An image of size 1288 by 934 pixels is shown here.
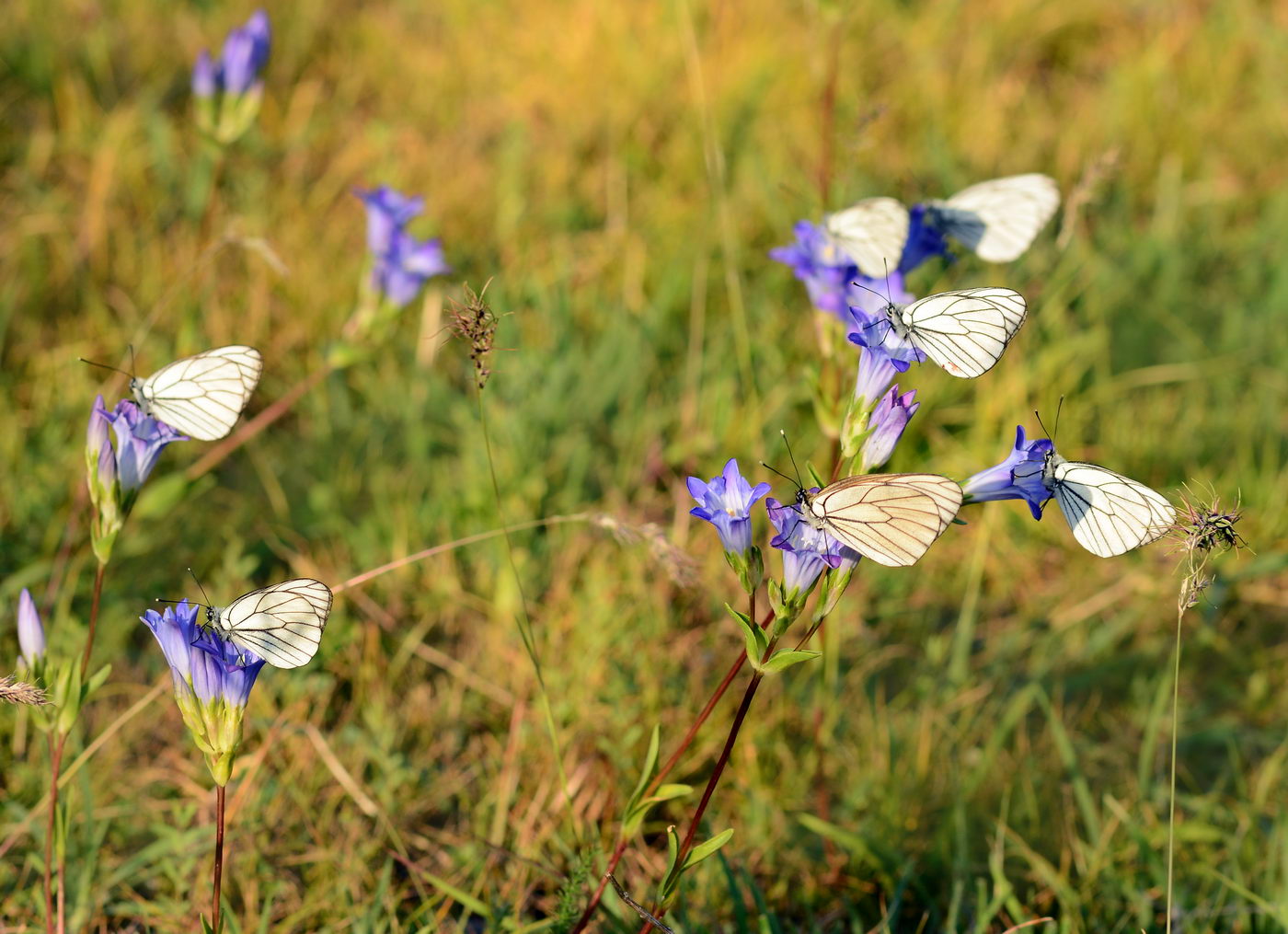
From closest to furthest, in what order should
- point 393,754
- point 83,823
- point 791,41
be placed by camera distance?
point 83,823
point 393,754
point 791,41

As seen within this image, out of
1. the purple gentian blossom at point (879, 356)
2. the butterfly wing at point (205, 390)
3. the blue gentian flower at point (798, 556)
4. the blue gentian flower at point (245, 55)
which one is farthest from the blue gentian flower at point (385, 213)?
the blue gentian flower at point (798, 556)

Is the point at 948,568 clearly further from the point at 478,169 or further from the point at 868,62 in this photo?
the point at 868,62

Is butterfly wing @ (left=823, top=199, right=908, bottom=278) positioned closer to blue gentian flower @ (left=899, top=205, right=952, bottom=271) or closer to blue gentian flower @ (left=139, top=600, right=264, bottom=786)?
blue gentian flower @ (left=899, top=205, right=952, bottom=271)

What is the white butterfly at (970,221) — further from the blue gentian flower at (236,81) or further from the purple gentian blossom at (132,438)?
the blue gentian flower at (236,81)

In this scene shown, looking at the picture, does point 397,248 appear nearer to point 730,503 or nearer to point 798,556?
point 730,503

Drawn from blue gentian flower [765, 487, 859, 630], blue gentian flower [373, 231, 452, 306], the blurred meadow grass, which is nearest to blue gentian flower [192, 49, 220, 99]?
the blurred meadow grass

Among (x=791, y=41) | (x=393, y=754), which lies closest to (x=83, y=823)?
(x=393, y=754)
